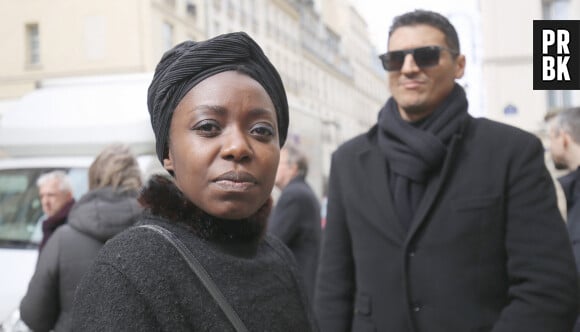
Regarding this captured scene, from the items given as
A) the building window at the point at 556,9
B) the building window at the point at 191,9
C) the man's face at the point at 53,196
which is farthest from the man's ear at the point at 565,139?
the building window at the point at 191,9

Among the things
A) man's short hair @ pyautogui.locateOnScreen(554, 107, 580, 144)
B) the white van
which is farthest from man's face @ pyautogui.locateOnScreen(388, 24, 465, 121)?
the white van

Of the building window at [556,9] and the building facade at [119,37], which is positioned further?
the building facade at [119,37]

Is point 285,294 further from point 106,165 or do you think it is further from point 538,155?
point 106,165

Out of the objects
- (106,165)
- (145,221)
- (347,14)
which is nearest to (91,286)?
(145,221)

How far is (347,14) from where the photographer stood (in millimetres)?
66938

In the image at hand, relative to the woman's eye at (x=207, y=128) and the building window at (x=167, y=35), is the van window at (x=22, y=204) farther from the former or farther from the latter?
the building window at (x=167, y=35)

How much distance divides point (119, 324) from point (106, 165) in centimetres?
266

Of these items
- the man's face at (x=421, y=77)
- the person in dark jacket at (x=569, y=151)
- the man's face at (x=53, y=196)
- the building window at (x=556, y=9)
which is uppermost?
the building window at (x=556, y=9)

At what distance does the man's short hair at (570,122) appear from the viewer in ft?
12.3

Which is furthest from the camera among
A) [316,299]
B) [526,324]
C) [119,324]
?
[316,299]

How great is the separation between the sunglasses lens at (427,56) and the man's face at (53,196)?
2875 millimetres

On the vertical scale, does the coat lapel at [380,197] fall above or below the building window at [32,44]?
below

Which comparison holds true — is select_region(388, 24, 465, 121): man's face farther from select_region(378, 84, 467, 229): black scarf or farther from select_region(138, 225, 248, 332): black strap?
select_region(138, 225, 248, 332): black strap
